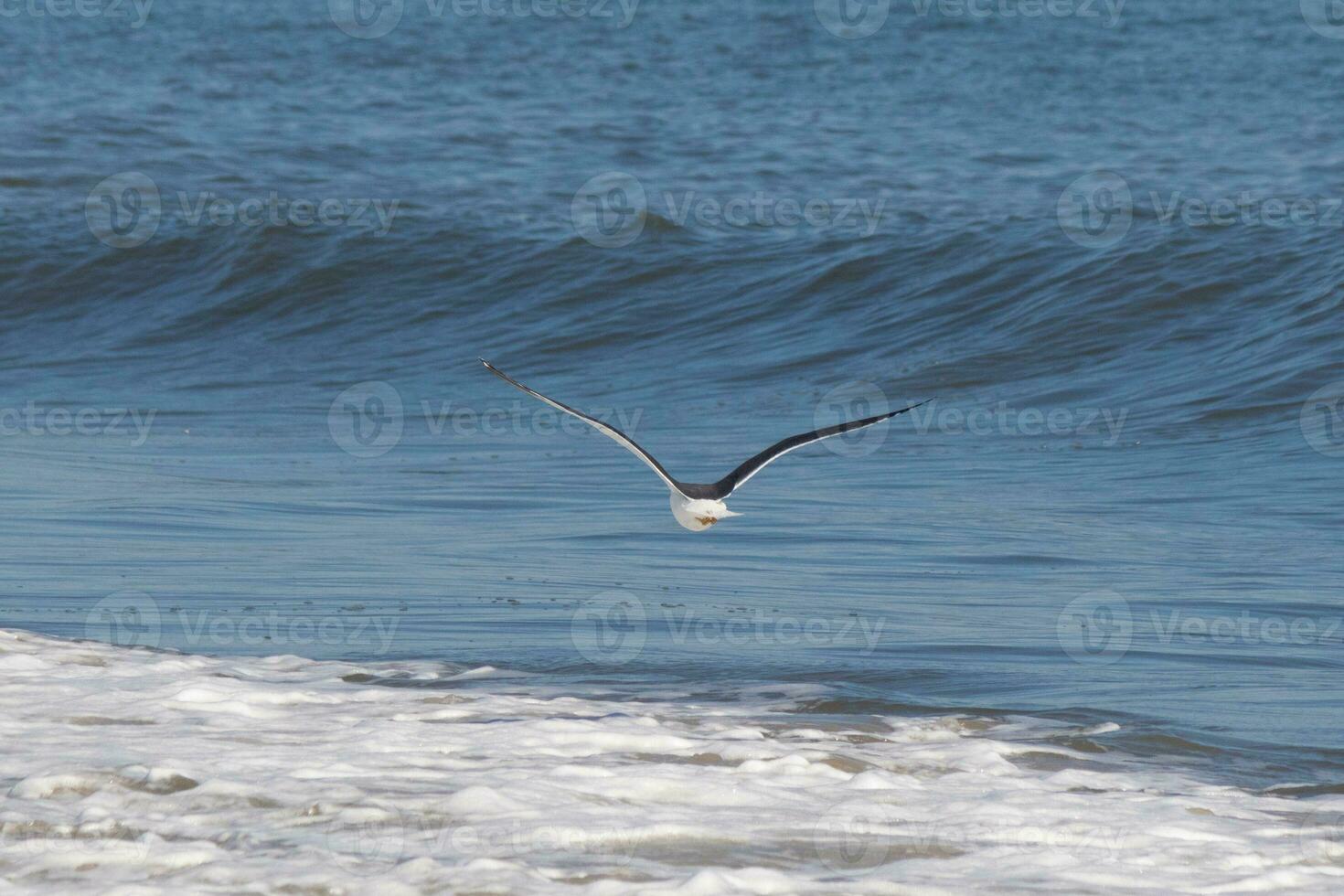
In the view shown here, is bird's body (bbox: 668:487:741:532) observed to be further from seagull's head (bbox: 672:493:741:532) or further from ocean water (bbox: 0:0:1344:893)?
ocean water (bbox: 0:0:1344:893)

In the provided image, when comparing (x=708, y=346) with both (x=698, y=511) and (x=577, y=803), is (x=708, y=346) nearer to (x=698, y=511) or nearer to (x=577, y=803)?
(x=698, y=511)

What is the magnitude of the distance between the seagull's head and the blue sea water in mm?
703

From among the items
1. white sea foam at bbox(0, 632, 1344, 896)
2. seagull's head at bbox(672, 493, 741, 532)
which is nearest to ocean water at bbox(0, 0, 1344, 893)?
white sea foam at bbox(0, 632, 1344, 896)

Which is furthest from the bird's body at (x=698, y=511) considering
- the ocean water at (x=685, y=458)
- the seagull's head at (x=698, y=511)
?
the ocean water at (x=685, y=458)

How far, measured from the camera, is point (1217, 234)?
17828mm

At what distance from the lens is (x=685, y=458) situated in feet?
42.2

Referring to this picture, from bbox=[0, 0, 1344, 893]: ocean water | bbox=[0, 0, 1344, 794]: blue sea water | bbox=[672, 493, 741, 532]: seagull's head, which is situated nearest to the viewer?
bbox=[0, 0, 1344, 893]: ocean water

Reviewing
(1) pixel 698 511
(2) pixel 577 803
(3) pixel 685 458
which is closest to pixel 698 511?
(1) pixel 698 511

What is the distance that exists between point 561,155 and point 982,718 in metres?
18.2

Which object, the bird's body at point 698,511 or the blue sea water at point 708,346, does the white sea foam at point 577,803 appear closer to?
the blue sea water at point 708,346

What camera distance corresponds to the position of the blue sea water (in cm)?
830

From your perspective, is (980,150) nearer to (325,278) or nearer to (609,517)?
(325,278)

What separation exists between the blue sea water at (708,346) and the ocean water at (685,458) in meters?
0.06

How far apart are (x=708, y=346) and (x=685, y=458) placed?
4644 mm
